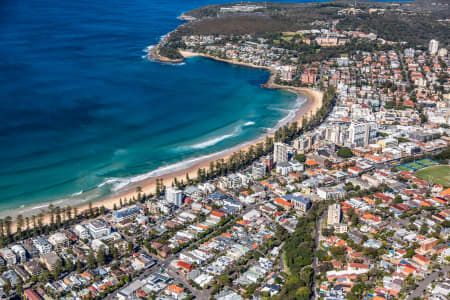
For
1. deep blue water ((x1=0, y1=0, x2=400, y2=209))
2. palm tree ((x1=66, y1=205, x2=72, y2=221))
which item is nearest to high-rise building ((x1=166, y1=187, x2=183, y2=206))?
deep blue water ((x1=0, y1=0, x2=400, y2=209))

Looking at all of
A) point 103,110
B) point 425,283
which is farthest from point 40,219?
point 425,283

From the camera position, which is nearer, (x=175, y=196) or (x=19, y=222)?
(x=19, y=222)

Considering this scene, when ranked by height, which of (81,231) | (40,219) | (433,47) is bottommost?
(81,231)

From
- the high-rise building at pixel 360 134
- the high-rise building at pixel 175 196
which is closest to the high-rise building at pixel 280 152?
the high-rise building at pixel 360 134

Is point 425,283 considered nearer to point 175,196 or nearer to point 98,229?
point 175,196

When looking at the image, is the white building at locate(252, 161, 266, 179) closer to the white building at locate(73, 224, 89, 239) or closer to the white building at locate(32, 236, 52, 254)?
Answer: the white building at locate(73, 224, 89, 239)

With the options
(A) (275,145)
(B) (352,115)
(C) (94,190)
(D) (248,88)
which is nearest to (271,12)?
(D) (248,88)
